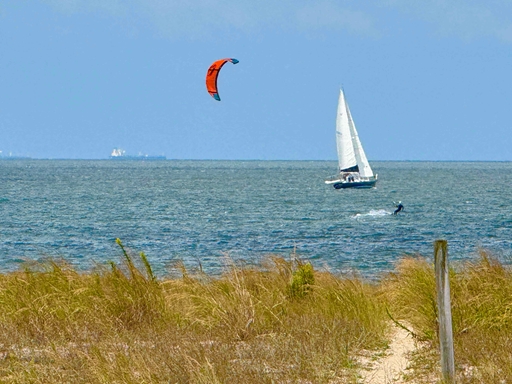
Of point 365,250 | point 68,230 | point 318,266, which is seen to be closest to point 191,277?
point 318,266

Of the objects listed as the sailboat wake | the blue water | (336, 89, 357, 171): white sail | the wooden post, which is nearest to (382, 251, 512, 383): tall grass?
the wooden post

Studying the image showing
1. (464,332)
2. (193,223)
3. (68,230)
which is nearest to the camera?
(464,332)

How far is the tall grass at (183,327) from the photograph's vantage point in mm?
7555

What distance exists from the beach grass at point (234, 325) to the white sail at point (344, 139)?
3222 inches

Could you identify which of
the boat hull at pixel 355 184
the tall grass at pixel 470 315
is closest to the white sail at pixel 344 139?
the boat hull at pixel 355 184

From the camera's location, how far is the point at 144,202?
73062mm

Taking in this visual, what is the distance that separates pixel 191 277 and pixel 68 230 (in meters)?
33.0

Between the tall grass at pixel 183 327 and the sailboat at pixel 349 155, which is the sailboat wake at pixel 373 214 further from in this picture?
the tall grass at pixel 183 327

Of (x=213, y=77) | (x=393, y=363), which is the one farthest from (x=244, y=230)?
(x=393, y=363)

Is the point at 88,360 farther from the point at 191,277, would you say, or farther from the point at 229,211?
the point at 229,211

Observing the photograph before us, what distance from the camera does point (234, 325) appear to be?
31.4ft

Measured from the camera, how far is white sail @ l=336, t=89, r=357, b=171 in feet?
308

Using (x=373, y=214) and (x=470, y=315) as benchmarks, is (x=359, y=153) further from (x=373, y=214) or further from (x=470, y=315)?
(x=470, y=315)

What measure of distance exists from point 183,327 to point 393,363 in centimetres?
272
